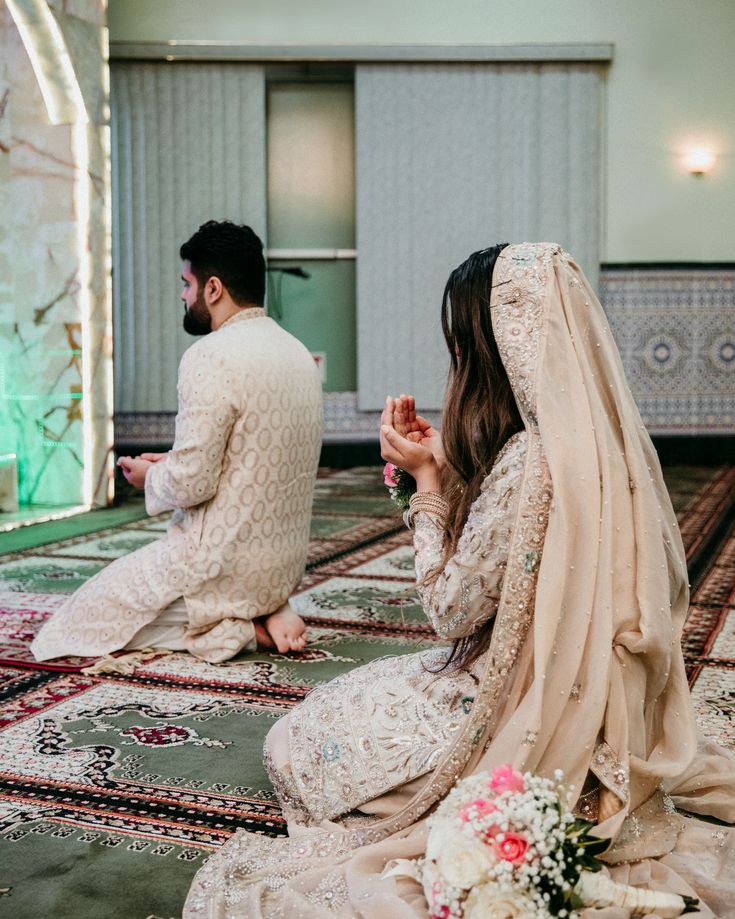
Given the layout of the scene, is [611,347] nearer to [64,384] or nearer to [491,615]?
[491,615]

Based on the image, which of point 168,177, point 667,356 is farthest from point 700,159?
point 168,177

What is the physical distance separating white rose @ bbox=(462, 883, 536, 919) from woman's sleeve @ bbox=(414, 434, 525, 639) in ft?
1.60

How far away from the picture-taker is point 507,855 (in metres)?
1.41

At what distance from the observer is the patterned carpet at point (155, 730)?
74.8 inches

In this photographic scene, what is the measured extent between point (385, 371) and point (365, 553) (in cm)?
364

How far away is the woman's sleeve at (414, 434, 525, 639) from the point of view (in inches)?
69.0

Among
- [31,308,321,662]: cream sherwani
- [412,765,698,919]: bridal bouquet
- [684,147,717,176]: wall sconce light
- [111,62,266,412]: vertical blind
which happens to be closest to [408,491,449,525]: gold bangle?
[412,765,698,919]: bridal bouquet

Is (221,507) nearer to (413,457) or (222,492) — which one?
(222,492)

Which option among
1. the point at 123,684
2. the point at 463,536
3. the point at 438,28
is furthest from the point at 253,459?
the point at 438,28

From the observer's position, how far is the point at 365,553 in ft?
16.5

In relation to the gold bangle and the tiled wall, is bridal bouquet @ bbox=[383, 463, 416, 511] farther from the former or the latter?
the tiled wall

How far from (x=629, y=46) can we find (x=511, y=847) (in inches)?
316

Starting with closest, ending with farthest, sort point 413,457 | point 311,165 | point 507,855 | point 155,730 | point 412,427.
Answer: point 507,855
point 413,457
point 412,427
point 155,730
point 311,165

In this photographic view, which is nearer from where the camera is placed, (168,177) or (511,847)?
(511,847)
